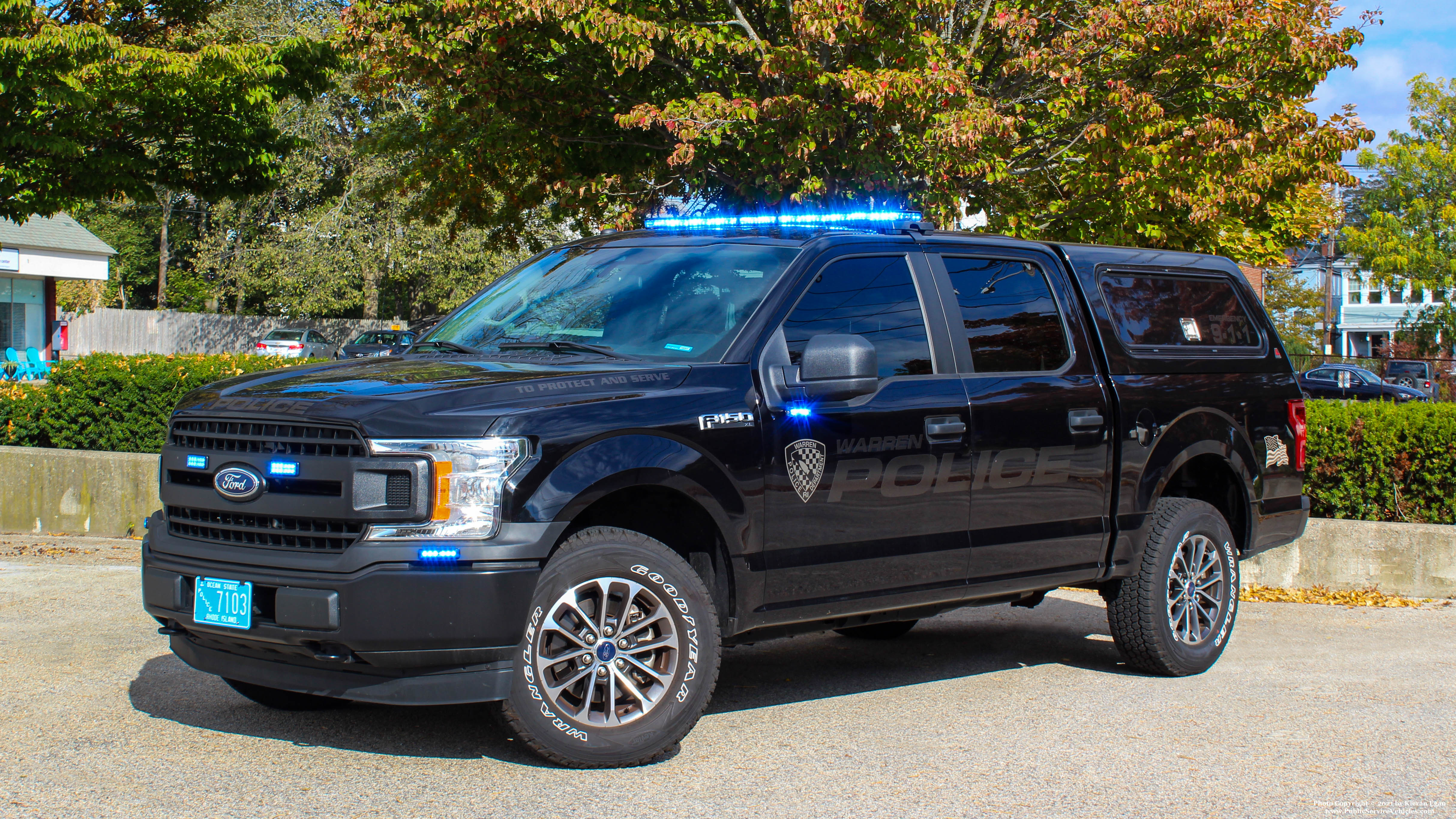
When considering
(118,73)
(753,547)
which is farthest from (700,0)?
(753,547)

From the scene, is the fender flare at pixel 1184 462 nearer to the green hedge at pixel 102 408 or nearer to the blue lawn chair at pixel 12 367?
the green hedge at pixel 102 408

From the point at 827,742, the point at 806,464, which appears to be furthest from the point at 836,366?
the point at 827,742

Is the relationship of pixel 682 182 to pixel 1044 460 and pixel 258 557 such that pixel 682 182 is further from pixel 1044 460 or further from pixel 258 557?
pixel 258 557

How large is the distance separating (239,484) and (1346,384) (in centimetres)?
3587

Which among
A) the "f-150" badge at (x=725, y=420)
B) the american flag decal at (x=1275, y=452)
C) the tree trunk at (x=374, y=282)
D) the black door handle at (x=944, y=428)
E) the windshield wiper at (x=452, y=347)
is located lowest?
the american flag decal at (x=1275, y=452)

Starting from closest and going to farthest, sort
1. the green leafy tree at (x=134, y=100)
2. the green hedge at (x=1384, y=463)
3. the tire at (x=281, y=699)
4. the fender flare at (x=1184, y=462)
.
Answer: the tire at (x=281, y=699) → the fender flare at (x=1184, y=462) → the green hedge at (x=1384, y=463) → the green leafy tree at (x=134, y=100)

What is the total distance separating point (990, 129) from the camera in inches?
430

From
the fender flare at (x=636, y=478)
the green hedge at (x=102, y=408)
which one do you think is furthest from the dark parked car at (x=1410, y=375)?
the fender flare at (x=636, y=478)

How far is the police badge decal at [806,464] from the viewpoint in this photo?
16.1ft

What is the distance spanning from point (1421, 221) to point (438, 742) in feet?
169

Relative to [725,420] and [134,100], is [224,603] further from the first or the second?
[134,100]

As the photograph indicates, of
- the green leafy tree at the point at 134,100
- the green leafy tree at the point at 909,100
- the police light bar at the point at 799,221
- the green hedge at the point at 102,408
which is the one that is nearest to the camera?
the police light bar at the point at 799,221

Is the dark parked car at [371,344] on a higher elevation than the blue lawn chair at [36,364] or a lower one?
higher

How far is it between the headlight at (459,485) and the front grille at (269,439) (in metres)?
0.13
